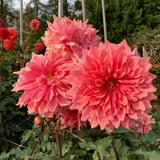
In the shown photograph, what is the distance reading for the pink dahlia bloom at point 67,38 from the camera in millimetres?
510

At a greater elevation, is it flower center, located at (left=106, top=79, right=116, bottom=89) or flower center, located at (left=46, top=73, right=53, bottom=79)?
flower center, located at (left=46, top=73, right=53, bottom=79)

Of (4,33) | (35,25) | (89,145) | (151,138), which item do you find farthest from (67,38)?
(35,25)

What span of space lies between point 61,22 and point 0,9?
9742 mm

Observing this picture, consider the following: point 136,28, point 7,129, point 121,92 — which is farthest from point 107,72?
point 136,28

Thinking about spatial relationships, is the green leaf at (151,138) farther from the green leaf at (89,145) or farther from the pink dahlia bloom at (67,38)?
the pink dahlia bloom at (67,38)

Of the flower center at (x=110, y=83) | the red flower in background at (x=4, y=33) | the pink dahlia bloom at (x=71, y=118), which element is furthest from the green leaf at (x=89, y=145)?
the red flower in background at (x=4, y=33)

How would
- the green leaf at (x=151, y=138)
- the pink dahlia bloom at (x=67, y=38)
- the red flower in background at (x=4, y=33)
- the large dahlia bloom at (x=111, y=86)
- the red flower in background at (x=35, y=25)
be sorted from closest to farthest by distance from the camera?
1. the large dahlia bloom at (x=111, y=86)
2. the pink dahlia bloom at (x=67, y=38)
3. the green leaf at (x=151, y=138)
4. the red flower in background at (x=4, y=33)
5. the red flower in background at (x=35, y=25)

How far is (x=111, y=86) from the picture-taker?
424 millimetres

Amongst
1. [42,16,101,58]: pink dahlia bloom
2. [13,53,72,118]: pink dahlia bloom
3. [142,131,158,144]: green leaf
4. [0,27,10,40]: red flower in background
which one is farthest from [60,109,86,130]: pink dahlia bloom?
[0,27,10,40]: red flower in background

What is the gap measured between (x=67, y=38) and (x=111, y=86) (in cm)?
21

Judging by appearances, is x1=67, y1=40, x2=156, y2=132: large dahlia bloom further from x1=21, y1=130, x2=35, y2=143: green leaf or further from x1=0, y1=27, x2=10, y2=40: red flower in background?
x1=0, y1=27, x2=10, y2=40: red flower in background

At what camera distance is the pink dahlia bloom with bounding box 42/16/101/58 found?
0.51 meters

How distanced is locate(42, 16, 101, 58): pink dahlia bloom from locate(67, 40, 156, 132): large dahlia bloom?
110mm

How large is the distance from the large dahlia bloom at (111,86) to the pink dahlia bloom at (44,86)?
0.20 ft
